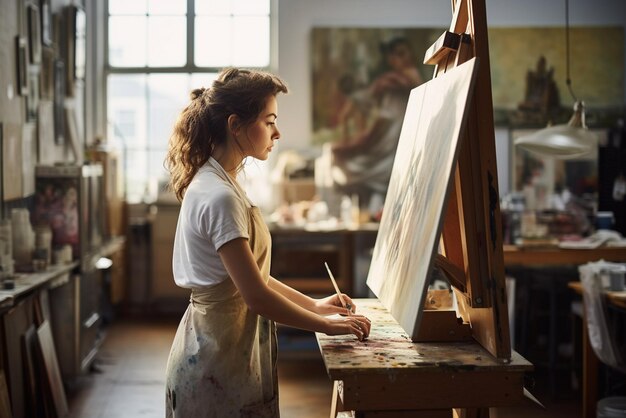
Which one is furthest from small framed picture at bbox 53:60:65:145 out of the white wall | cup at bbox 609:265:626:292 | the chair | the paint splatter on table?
the paint splatter on table

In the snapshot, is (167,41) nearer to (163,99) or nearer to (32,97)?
(163,99)

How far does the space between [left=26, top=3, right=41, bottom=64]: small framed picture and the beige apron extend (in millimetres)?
3671

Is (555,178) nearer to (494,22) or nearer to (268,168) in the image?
(494,22)

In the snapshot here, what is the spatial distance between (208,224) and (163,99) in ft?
20.9

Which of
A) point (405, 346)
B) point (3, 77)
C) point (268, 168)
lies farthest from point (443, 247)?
point (268, 168)

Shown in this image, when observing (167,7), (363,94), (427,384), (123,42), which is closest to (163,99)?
(123,42)

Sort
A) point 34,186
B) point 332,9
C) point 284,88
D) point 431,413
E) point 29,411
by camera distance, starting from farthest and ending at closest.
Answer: point 332,9, point 34,186, point 29,411, point 284,88, point 431,413

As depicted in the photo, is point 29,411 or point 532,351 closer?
point 29,411

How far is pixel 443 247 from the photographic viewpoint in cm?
252

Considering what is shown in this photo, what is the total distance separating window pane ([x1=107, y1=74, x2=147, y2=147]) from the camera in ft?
27.2

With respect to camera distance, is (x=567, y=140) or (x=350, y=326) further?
(x=567, y=140)

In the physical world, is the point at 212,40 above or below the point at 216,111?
above

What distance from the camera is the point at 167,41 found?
8242 millimetres

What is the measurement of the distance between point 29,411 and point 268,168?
159 inches
